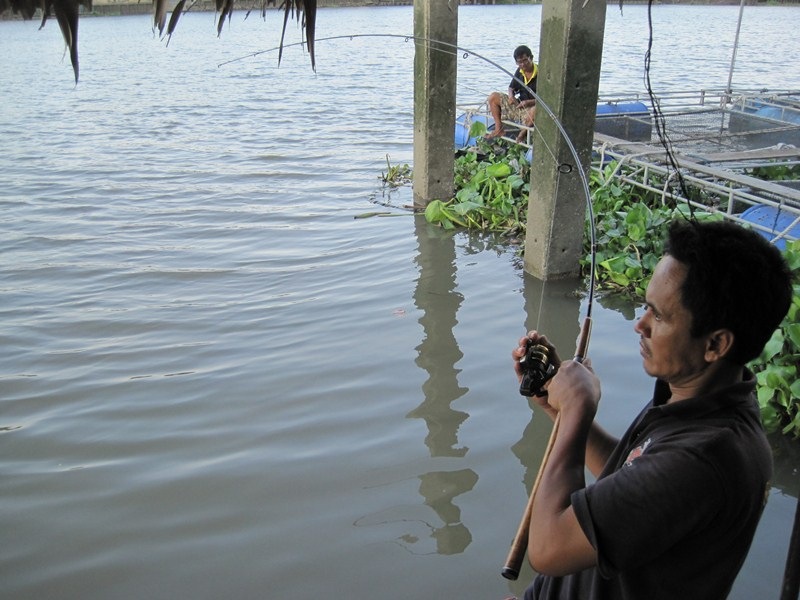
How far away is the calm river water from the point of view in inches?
131

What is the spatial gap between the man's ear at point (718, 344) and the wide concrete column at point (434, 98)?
256 inches

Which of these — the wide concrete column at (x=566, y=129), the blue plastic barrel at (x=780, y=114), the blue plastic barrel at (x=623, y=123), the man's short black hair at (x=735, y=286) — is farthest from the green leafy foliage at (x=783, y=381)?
the blue plastic barrel at (x=780, y=114)

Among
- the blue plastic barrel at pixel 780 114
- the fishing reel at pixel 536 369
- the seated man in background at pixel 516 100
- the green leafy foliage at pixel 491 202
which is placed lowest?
the green leafy foliage at pixel 491 202

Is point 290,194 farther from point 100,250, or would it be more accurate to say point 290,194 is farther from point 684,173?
point 684,173

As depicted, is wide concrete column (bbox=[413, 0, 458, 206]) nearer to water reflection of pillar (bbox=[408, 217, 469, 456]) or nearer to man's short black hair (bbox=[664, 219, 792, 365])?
water reflection of pillar (bbox=[408, 217, 469, 456])

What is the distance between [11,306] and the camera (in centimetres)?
636

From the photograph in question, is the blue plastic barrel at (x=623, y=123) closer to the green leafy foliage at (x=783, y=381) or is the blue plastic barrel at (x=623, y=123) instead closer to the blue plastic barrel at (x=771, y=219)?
the blue plastic barrel at (x=771, y=219)

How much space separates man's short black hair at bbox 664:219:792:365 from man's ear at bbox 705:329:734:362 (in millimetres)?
10

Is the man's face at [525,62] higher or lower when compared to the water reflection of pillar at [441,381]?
higher

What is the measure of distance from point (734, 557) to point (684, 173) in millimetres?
5701

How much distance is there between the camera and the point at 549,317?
5781 millimetres

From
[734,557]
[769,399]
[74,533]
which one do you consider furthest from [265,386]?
[734,557]

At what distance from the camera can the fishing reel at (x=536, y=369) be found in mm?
1993

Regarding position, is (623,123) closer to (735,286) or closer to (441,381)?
(441,381)
